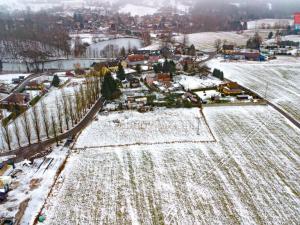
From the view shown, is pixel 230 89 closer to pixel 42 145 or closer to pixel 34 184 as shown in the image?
pixel 42 145

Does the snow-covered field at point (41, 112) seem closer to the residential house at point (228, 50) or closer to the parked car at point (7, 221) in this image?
the parked car at point (7, 221)

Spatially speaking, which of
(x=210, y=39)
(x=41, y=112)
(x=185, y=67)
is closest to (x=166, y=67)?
(x=185, y=67)

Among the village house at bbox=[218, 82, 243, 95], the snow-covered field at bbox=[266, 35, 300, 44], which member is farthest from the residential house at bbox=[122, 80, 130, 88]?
the snow-covered field at bbox=[266, 35, 300, 44]

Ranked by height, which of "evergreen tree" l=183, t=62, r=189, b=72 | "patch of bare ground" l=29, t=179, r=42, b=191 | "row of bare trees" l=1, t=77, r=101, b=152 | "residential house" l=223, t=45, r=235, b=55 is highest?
"residential house" l=223, t=45, r=235, b=55

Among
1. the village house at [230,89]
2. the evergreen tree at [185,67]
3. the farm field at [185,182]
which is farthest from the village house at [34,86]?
the village house at [230,89]

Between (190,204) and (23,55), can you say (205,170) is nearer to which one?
(190,204)

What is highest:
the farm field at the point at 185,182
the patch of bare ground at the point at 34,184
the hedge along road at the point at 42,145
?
the hedge along road at the point at 42,145

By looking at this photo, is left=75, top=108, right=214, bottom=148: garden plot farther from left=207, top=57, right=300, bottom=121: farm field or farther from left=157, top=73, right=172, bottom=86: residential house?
left=207, top=57, right=300, bottom=121: farm field
